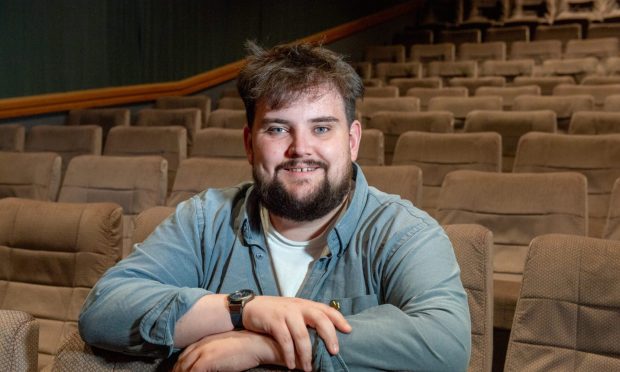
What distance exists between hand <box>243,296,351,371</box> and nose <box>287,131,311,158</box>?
114mm

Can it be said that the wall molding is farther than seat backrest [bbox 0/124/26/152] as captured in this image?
Yes

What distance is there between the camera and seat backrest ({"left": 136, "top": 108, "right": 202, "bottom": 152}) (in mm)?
1655

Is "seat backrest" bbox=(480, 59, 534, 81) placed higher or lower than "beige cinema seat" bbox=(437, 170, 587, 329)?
higher

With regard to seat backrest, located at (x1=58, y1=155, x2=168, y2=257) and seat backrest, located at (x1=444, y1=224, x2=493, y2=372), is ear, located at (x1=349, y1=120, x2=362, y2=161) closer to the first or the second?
seat backrest, located at (x1=444, y1=224, x2=493, y2=372)

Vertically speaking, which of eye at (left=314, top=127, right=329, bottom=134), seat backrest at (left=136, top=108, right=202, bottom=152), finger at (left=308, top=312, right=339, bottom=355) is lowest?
finger at (left=308, top=312, right=339, bottom=355)

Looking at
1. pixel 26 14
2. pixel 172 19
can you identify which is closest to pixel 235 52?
pixel 172 19

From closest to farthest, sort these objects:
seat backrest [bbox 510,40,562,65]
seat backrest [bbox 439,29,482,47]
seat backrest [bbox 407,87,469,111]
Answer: seat backrest [bbox 407,87,469,111] → seat backrest [bbox 510,40,562,65] → seat backrest [bbox 439,29,482,47]

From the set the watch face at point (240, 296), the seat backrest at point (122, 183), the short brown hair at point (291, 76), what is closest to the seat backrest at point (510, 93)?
the seat backrest at point (122, 183)

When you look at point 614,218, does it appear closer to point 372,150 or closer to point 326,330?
point 372,150

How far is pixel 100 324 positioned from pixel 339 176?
19 centimetres

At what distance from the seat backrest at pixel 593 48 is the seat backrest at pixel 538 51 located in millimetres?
41

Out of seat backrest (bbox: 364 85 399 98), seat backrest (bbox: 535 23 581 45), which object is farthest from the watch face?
seat backrest (bbox: 535 23 581 45)

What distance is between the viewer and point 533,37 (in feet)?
10.4

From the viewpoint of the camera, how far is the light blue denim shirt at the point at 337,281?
389mm
